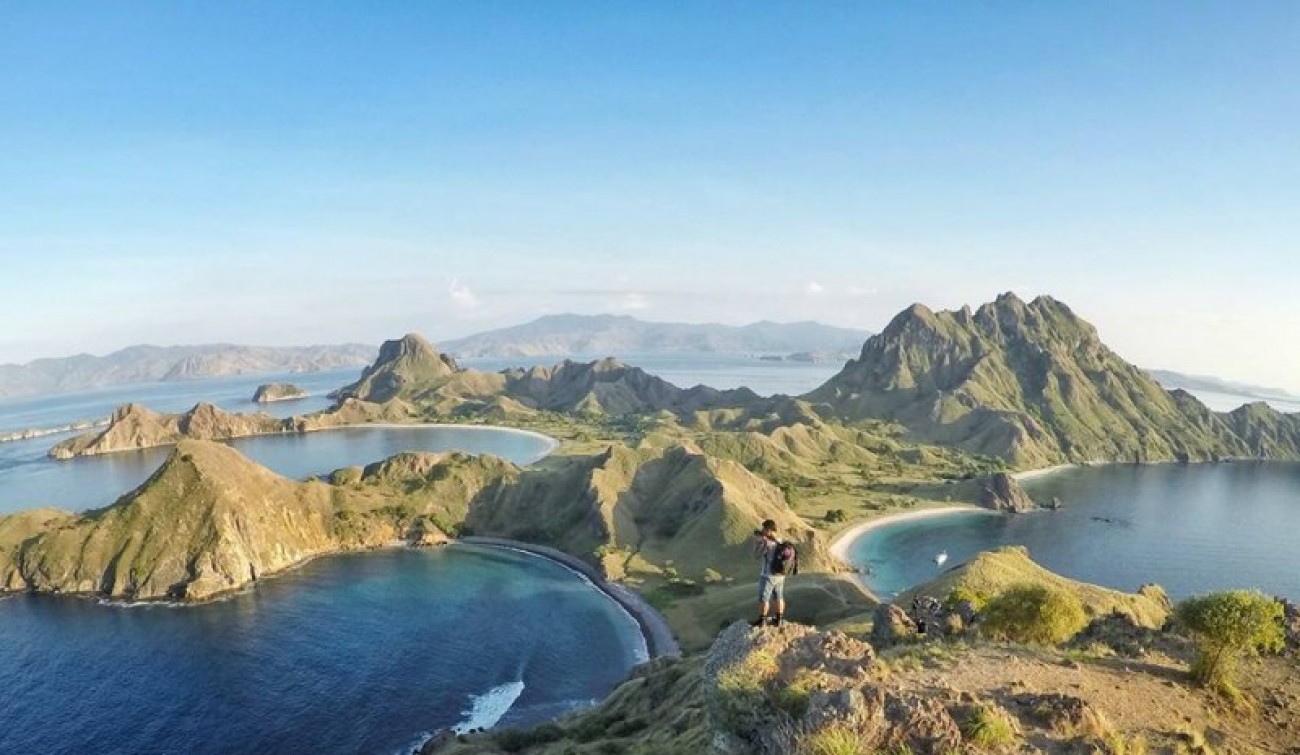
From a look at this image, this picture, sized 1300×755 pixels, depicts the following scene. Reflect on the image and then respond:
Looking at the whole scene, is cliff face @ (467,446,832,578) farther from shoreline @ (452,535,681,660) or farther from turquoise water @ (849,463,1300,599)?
turquoise water @ (849,463,1300,599)

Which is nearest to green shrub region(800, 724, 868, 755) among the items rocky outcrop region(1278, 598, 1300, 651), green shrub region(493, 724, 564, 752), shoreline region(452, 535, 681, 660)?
rocky outcrop region(1278, 598, 1300, 651)

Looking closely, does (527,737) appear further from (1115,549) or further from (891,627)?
(1115,549)

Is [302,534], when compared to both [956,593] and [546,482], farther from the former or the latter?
[956,593]

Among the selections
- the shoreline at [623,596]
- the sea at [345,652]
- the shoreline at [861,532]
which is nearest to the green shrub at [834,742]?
the shoreline at [623,596]

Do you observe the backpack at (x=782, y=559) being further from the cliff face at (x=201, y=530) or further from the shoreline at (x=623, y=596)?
the cliff face at (x=201, y=530)

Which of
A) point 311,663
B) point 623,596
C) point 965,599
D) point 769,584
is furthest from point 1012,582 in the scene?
point 311,663

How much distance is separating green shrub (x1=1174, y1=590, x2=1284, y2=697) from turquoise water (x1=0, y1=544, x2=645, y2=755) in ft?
227

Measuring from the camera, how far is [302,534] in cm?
14988

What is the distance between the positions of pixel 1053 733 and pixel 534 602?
107733mm

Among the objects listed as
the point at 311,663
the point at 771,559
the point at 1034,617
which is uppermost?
the point at 771,559

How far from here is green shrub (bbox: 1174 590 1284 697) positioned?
3325 cm

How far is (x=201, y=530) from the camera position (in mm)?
134125

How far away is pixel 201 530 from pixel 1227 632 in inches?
6074

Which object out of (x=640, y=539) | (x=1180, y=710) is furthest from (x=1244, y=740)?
(x=640, y=539)
